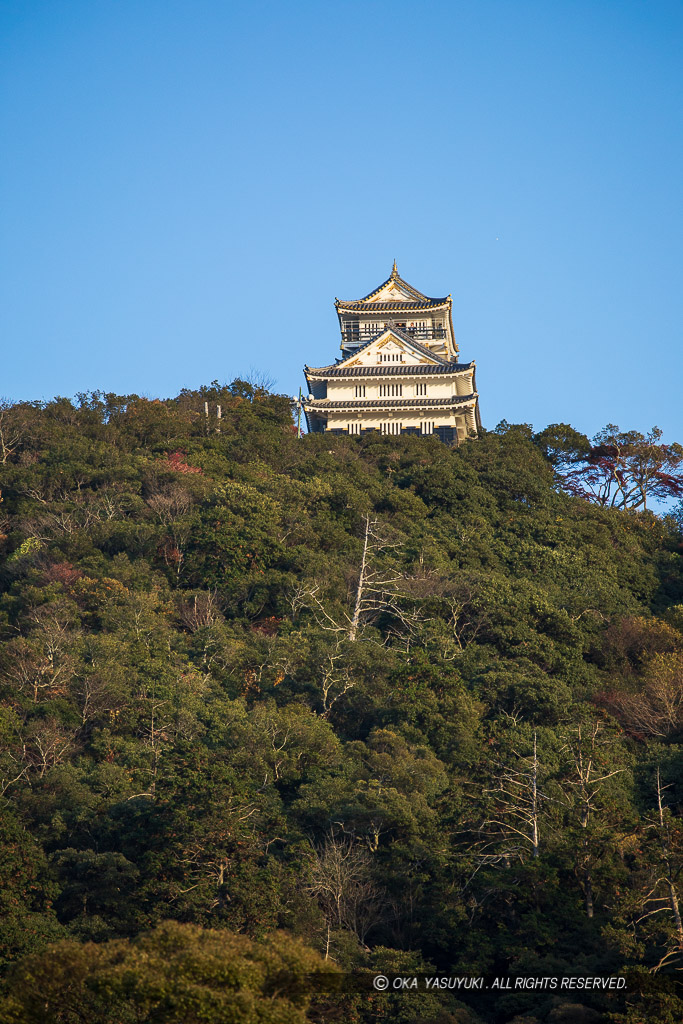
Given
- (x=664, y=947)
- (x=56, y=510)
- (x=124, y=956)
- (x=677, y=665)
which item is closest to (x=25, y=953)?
(x=124, y=956)

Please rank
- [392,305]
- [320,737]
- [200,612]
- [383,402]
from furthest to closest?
[392,305] < [383,402] < [200,612] < [320,737]

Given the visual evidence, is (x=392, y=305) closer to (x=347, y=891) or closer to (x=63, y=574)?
(x=63, y=574)

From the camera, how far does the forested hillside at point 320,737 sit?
Answer: 61.8 ft

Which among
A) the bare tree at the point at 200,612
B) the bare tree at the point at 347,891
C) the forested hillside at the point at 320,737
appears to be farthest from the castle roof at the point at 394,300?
the bare tree at the point at 347,891

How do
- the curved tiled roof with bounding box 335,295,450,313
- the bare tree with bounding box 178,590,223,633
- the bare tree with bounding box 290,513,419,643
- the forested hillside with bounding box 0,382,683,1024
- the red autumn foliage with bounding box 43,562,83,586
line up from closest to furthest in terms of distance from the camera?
1. the forested hillside with bounding box 0,382,683,1024
2. the bare tree with bounding box 290,513,419,643
3. the bare tree with bounding box 178,590,223,633
4. the red autumn foliage with bounding box 43,562,83,586
5. the curved tiled roof with bounding box 335,295,450,313

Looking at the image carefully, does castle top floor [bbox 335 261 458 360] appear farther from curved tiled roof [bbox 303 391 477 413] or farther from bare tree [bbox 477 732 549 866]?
bare tree [bbox 477 732 549 866]

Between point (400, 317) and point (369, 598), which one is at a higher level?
point (400, 317)

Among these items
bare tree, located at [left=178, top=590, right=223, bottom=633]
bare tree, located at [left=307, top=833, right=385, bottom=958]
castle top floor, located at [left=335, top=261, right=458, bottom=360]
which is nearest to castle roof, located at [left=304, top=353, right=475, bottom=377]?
castle top floor, located at [left=335, top=261, right=458, bottom=360]

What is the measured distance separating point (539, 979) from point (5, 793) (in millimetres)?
10510

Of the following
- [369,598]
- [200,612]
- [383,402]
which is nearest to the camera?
[200,612]

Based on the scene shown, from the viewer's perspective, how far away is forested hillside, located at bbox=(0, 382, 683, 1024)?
61.8 ft

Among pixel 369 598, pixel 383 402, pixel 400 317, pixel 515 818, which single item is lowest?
pixel 515 818

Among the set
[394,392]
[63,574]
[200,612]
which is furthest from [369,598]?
[394,392]

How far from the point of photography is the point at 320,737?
24859 mm
